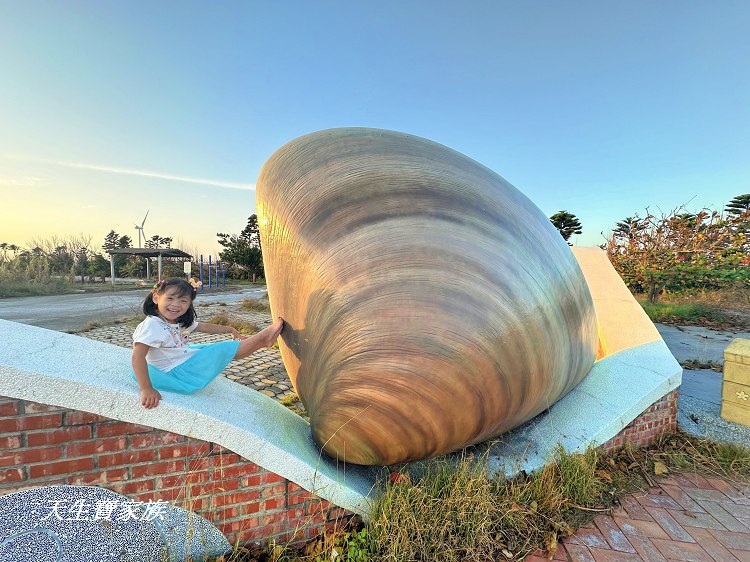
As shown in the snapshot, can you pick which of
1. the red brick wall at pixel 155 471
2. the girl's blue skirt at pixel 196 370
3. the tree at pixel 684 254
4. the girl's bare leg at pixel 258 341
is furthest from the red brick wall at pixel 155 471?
the tree at pixel 684 254

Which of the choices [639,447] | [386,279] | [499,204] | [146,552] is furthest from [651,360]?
[146,552]

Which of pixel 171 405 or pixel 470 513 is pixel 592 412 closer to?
pixel 470 513

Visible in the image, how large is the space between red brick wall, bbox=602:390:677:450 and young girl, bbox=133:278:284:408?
2972 millimetres

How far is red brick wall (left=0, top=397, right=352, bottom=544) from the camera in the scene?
1.57m

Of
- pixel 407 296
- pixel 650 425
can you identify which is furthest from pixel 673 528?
pixel 407 296

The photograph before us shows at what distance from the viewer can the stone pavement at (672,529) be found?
207 cm

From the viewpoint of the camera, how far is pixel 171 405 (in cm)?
174

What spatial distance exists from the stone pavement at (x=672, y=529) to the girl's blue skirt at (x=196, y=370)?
2.03 metres

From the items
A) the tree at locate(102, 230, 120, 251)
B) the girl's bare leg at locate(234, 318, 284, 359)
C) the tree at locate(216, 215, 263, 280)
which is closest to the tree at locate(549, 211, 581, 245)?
the tree at locate(216, 215, 263, 280)

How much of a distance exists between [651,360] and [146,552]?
4.29 m

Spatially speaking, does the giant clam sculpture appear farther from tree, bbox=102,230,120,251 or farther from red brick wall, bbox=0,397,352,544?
tree, bbox=102,230,120,251

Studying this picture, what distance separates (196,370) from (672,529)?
9.84 feet

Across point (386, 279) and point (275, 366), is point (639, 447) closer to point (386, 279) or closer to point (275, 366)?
point (386, 279)

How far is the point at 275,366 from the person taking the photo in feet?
19.5
